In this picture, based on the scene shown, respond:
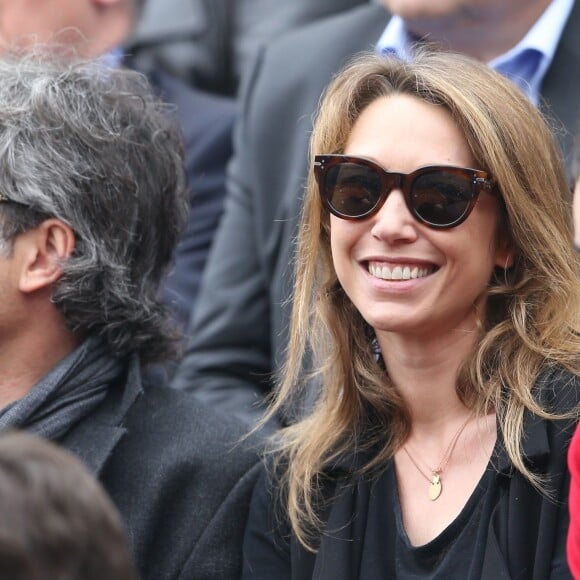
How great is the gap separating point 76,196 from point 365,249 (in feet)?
2.63

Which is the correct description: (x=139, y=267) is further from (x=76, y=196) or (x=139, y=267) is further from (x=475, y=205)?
(x=475, y=205)

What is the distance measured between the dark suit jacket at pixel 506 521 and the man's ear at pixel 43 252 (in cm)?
84

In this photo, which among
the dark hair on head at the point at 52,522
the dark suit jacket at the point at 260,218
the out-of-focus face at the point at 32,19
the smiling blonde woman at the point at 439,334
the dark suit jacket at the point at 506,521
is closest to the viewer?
the dark hair on head at the point at 52,522

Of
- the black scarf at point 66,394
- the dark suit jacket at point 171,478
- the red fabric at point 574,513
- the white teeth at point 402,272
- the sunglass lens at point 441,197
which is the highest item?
the sunglass lens at point 441,197

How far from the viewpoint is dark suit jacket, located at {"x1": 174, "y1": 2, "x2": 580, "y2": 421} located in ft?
13.1

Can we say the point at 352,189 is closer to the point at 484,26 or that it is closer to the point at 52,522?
the point at 484,26

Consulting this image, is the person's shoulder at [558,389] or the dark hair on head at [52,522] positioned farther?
the person's shoulder at [558,389]

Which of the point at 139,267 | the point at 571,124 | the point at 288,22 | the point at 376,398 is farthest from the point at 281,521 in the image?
the point at 288,22

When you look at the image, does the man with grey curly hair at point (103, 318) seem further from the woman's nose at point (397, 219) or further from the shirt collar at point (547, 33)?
the shirt collar at point (547, 33)

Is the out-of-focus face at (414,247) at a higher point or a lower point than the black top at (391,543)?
higher

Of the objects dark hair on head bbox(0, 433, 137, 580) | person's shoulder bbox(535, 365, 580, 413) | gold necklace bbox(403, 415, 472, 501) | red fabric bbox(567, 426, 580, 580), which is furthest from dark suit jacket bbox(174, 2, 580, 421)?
dark hair on head bbox(0, 433, 137, 580)

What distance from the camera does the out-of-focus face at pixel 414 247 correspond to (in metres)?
2.82

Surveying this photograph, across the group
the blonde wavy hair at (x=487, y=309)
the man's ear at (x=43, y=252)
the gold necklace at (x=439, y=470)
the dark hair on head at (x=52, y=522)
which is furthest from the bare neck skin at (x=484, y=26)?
the dark hair on head at (x=52, y=522)

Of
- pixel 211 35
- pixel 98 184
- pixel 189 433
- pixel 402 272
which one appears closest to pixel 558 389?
pixel 402 272
